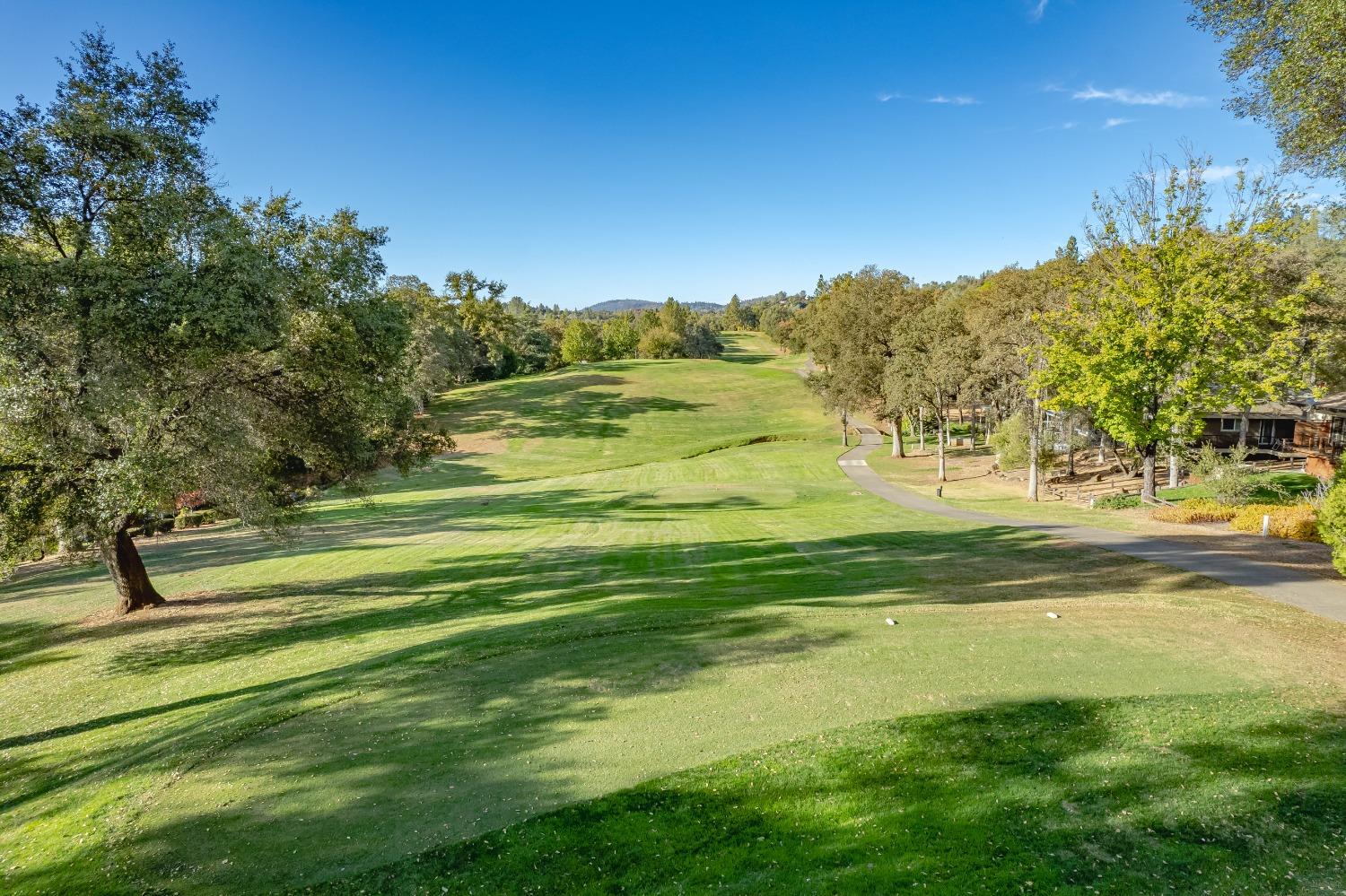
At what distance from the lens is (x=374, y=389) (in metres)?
18.1

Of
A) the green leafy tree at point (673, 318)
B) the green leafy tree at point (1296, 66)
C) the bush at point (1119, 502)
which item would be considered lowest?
the bush at point (1119, 502)

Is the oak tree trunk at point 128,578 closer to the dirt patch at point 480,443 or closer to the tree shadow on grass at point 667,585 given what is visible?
the tree shadow on grass at point 667,585

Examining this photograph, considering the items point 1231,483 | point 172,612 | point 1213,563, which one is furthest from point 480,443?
point 1213,563

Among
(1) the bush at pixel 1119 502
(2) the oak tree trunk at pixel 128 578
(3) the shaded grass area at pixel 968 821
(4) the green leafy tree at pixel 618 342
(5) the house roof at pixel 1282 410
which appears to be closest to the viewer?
(3) the shaded grass area at pixel 968 821

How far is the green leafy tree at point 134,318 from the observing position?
12.4 meters

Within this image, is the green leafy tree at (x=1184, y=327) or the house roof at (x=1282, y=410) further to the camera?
the house roof at (x=1282, y=410)

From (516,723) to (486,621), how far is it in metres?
7.02

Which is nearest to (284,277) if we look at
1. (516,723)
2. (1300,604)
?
(516,723)

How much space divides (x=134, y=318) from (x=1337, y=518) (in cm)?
2659

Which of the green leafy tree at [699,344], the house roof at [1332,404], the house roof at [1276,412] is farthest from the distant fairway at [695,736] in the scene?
the green leafy tree at [699,344]

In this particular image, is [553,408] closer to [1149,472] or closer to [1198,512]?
[1149,472]

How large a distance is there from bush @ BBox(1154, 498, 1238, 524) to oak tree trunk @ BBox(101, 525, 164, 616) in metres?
36.7

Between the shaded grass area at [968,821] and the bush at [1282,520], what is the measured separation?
1591 centimetres

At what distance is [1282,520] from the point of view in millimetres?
20531
